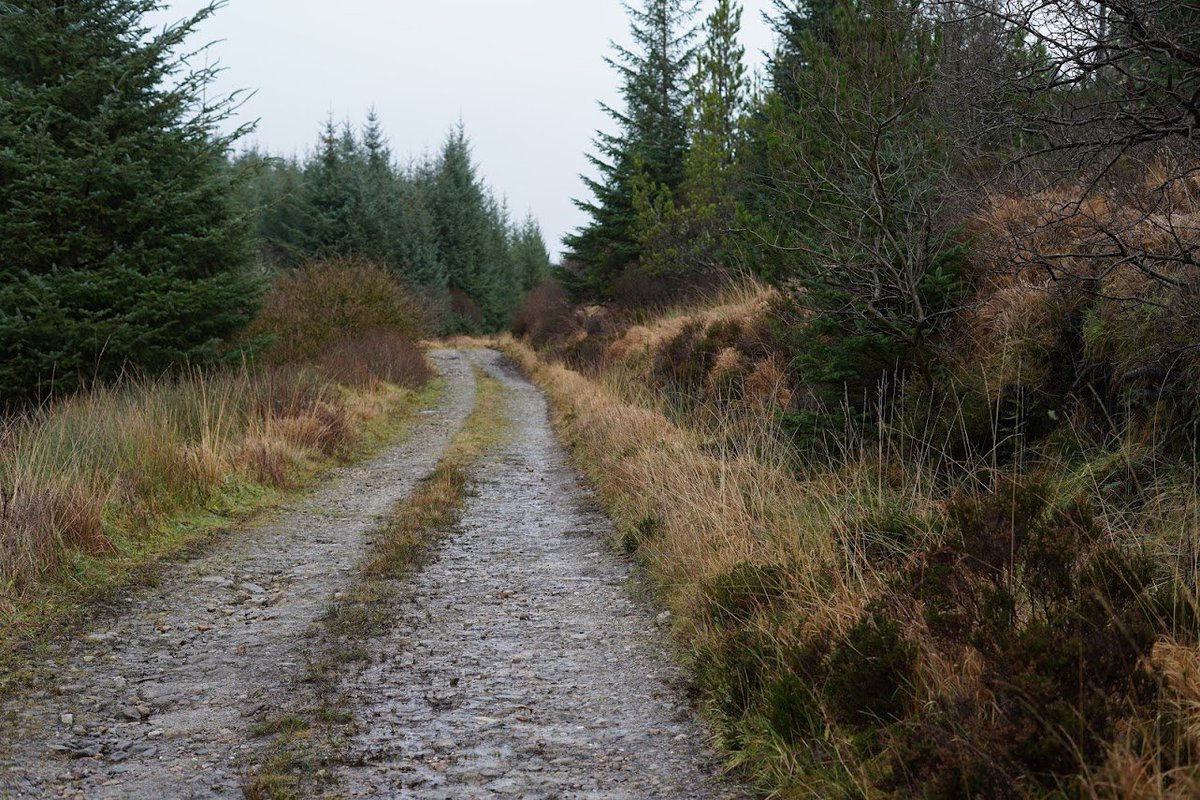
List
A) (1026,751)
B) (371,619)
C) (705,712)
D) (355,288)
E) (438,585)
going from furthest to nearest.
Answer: (355,288)
(438,585)
(371,619)
(705,712)
(1026,751)

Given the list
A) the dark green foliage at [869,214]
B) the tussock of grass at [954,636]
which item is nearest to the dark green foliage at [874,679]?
the tussock of grass at [954,636]

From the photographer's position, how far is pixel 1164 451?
5137 mm

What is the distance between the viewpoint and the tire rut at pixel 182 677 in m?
3.45

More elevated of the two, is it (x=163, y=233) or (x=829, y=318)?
(x=163, y=233)

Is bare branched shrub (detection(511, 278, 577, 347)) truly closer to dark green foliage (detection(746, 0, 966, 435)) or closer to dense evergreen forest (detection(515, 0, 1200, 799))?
dense evergreen forest (detection(515, 0, 1200, 799))

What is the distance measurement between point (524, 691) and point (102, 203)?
1185cm

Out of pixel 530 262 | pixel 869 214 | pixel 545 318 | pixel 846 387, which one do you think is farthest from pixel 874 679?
pixel 530 262

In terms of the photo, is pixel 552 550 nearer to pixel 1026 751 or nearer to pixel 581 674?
pixel 581 674

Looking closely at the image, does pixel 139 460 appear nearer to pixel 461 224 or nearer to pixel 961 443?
pixel 961 443

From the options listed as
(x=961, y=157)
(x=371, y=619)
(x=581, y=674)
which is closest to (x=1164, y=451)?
(x=581, y=674)

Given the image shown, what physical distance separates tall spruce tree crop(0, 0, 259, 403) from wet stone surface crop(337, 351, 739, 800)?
802 cm

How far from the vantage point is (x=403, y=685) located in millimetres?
4461

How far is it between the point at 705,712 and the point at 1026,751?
184 cm

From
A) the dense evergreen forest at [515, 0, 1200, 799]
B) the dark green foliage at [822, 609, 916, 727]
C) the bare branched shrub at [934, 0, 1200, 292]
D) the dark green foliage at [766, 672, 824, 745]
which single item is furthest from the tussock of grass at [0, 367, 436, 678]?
the bare branched shrub at [934, 0, 1200, 292]
